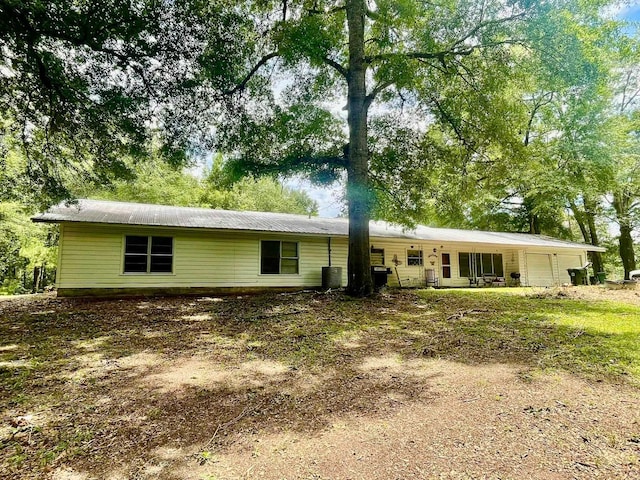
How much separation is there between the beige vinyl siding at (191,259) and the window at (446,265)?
6056 millimetres

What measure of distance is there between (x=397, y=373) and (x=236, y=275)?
9.36 metres

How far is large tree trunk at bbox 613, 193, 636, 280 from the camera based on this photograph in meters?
23.2

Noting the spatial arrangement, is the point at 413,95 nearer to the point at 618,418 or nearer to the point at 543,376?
the point at 543,376

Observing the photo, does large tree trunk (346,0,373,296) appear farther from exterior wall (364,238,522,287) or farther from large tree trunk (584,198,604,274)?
large tree trunk (584,198,604,274)

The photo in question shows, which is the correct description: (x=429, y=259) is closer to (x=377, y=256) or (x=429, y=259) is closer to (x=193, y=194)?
(x=377, y=256)

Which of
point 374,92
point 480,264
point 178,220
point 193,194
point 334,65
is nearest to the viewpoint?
point 334,65

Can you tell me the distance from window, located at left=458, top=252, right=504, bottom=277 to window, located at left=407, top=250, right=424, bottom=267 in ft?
9.08

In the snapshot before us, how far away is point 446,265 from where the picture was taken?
18.0 metres

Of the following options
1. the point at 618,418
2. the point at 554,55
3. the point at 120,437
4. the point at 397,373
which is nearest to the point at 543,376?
the point at 618,418

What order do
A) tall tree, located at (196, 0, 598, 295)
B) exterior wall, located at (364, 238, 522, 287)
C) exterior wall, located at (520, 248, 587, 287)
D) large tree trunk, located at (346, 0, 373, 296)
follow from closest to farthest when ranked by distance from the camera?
tall tree, located at (196, 0, 598, 295) < large tree trunk, located at (346, 0, 373, 296) < exterior wall, located at (364, 238, 522, 287) < exterior wall, located at (520, 248, 587, 287)

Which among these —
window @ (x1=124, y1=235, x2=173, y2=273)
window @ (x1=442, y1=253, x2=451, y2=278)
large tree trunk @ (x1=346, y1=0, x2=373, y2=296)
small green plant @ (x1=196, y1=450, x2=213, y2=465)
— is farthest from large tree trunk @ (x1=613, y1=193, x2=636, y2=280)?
small green plant @ (x1=196, y1=450, x2=213, y2=465)

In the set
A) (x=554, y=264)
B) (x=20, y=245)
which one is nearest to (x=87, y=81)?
(x=20, y=245)

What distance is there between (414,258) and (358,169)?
317 inches

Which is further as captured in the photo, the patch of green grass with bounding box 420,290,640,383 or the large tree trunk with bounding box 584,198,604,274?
the large tree trunk with bounding box 584,198,604,274
